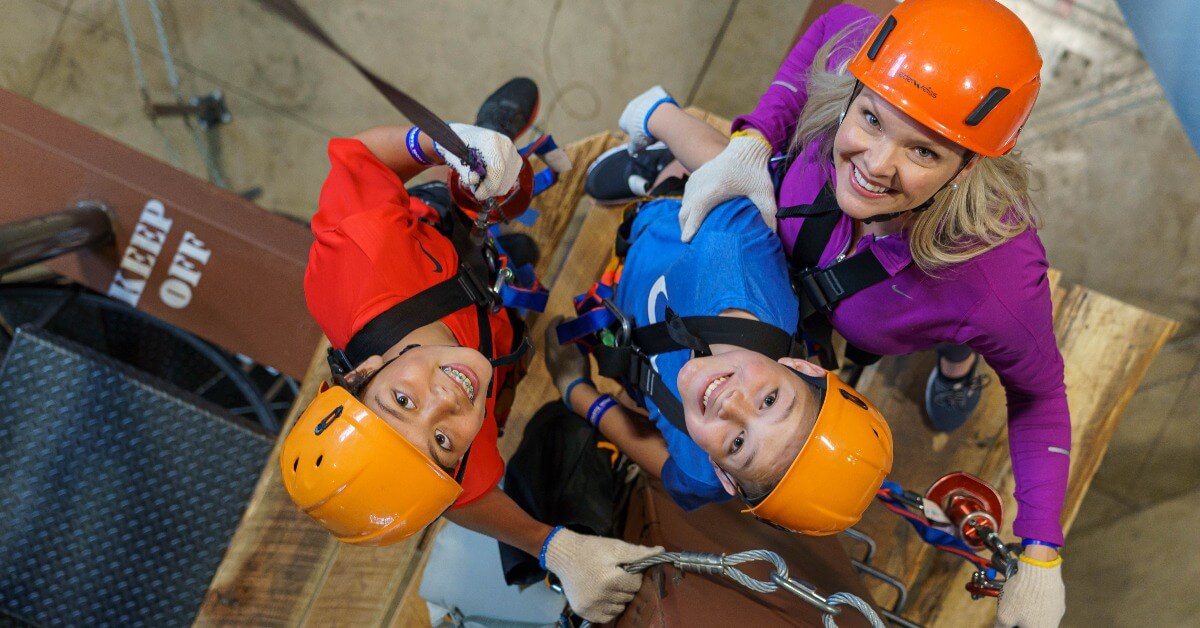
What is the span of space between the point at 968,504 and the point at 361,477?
73.9 inches

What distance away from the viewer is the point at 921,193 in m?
1.83

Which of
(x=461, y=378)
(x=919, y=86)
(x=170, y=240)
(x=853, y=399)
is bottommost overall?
(x=170, y=240)

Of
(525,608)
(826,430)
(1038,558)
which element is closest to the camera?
(826,430)

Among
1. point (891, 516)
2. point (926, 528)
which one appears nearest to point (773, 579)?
point (926, 528)

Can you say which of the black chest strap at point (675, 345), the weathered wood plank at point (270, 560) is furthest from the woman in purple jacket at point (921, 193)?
the weathered wood plank at point (270, 560)

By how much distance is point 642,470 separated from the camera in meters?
2.70

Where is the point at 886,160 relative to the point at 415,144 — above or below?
above

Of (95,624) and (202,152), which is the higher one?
(202,152)

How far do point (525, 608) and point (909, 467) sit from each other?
1654mm

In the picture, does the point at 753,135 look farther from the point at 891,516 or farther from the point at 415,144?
the point at 891,516

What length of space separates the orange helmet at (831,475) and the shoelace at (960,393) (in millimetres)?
1283

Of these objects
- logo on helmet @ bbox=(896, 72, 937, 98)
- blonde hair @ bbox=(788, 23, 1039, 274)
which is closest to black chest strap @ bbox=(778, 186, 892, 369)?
blonde hair @ bbox=(788, 23, 1039, 274)

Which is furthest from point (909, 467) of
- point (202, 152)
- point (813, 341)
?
point (202, 152)

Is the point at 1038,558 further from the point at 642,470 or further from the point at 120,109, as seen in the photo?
the point at 120,109
